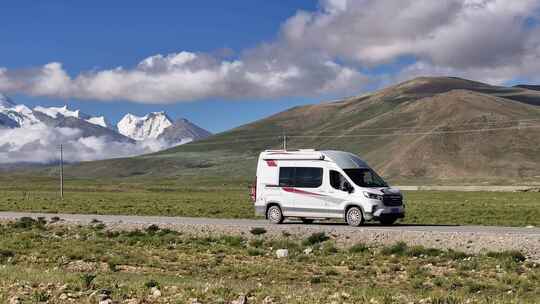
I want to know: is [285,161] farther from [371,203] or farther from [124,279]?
[124,279]

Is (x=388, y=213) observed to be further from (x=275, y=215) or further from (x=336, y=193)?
(x=275, y=215)

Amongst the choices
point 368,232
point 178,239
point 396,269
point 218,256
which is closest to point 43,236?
point 178,239

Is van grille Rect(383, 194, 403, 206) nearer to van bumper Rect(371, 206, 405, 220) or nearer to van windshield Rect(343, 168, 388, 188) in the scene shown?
van bumper Rect(371, 206, 405, 220)

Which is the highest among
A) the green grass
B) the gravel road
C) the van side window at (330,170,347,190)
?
the van side window at (330,170,347,190)

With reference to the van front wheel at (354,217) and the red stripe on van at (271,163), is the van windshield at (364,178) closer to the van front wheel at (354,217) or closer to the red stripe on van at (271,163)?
the van front wheel at (354,217)

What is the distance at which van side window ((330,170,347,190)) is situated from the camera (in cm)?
3149

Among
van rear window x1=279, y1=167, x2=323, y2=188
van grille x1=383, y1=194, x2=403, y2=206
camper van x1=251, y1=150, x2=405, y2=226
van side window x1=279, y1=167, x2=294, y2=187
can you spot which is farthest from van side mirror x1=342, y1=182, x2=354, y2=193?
van side window x1=279, y1=167, x2=294, y2=187

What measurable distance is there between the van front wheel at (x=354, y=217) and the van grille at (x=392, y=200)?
1131mm

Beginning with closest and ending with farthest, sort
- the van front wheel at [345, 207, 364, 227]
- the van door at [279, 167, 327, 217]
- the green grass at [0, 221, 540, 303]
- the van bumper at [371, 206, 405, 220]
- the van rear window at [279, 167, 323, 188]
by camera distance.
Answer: the green grass at [0, 221, 540, 303], the van bumper at [371, 206, 405, 220], the van front wheel at [345, 207, 364, 227], the van door at [279, 167, 327, 217], the van rear window at [279, 167, 323, 188]

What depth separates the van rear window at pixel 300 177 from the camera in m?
32.3

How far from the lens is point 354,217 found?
31047 millimetres

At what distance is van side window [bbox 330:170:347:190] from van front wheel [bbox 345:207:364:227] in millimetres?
1046

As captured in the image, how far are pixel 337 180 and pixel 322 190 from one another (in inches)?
30.8

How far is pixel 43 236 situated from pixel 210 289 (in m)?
17.6
